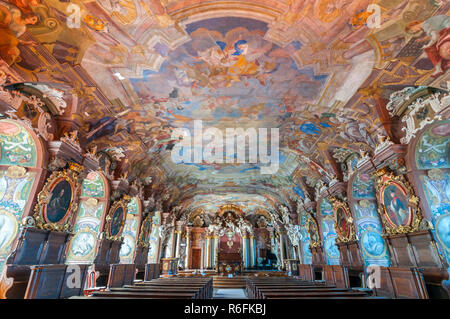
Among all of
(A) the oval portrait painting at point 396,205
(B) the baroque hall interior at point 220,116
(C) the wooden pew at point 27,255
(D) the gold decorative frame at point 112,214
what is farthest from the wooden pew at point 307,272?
(C) the wooden pew at point 27,255

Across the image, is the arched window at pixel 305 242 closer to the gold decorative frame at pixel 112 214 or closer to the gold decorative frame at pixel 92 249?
the gold decorative frame at pixel 112 214

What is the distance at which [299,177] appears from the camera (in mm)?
15109

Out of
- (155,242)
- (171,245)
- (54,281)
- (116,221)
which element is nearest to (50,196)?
(54,281)

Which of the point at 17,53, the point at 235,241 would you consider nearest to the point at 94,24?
the point at 17,53

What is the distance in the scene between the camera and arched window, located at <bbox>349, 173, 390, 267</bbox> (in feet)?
32.8

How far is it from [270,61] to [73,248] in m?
11.0

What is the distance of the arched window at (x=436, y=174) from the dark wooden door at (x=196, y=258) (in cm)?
2612

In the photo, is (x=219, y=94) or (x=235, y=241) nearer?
(x=219, y=94)

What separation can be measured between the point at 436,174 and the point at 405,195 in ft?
3.49

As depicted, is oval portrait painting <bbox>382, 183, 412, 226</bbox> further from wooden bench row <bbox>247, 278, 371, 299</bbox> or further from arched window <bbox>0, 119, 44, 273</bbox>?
arched window <bbox>0, 119, 44, 273</bbox>

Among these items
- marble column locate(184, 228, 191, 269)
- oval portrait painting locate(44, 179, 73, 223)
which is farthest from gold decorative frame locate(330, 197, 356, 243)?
marble column locate(184, 228, 191, 269)
